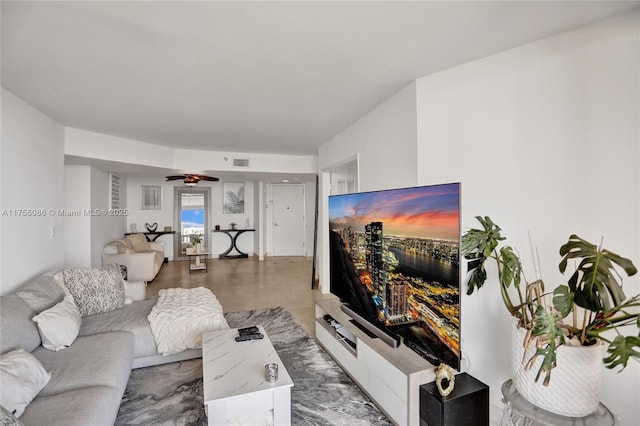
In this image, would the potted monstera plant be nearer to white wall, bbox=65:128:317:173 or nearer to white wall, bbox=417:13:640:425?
white wall, bbox=417:13:640:425

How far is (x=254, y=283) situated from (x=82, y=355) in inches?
140

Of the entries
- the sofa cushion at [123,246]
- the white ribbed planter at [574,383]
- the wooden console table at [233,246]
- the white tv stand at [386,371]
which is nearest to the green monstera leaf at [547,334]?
the white ribbed planter at [574,383]

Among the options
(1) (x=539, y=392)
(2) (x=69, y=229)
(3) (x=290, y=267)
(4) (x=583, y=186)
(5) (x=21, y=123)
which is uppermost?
(5) (x=21, y=123)

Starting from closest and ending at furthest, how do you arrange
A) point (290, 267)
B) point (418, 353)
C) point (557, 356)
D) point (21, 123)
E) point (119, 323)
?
point (557, 356) → point (418, 353) → point (119, 323) → point (21, 123) → point (290, 267)

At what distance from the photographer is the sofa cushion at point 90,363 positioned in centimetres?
172

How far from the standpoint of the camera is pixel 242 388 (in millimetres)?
1640

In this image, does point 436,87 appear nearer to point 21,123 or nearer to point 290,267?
point 21,123

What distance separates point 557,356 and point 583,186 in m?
0.94

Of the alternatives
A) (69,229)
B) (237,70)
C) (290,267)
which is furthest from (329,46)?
(290,267)

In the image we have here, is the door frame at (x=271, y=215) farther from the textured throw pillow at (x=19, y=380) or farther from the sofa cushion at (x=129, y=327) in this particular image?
the textured throw pillow at (x=19, y=380)

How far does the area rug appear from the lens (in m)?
1.96

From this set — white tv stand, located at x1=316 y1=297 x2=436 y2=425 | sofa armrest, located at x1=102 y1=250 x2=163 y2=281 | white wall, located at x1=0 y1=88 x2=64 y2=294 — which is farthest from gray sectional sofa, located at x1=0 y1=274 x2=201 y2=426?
sofa armrest, located at x1=102 y1=250 x2=163 y2=281

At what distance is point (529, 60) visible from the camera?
1.88m

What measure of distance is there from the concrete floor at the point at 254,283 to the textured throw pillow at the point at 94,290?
1469 millimetres
